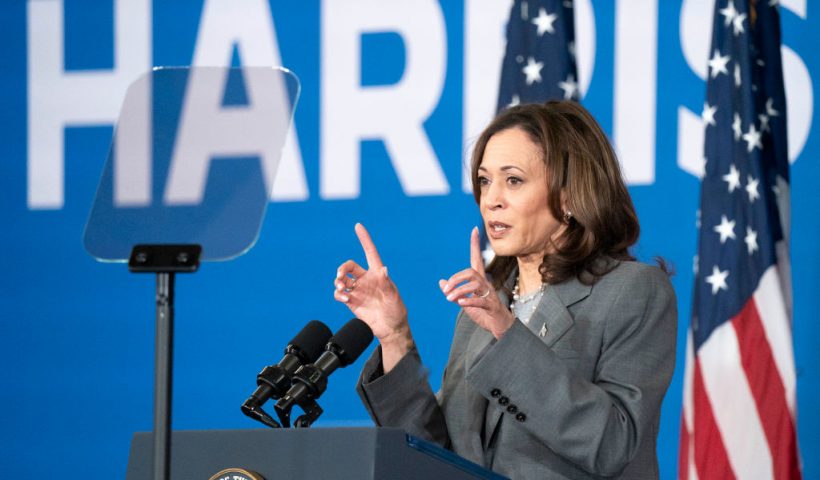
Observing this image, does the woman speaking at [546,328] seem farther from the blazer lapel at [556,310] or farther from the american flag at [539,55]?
the american flag at [539,55]

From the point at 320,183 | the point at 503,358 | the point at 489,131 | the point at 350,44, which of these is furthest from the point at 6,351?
the point at 503,358

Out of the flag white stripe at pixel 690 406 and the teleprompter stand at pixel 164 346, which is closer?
the teleprompter stand at pixel 164 346

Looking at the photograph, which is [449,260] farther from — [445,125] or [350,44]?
[350,44]

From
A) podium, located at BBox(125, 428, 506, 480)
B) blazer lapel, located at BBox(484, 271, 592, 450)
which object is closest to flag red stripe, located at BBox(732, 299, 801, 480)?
blazer lapel, located at BBox(484, 271, 592, 450)

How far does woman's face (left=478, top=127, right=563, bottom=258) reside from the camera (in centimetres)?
224

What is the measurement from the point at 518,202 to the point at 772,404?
1.55 m

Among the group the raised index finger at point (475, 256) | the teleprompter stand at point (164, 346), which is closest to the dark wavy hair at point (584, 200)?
the raised index finger at point (475, 256)

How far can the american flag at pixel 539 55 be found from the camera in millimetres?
3705

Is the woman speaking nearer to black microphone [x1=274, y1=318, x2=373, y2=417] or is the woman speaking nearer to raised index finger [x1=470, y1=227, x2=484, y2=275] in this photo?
raised index finger [x1=470, y1=227, x2=484, y2=275]

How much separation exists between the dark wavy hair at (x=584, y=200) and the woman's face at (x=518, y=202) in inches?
0.7

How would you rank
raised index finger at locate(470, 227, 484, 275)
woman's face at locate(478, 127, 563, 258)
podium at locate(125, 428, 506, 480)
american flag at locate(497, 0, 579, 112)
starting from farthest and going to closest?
1. american flag at locate(497, 0, 579, 112)
2. woman's face at locate(478, 127, 563, 258)
3. raised index finger at locate(470, 227, 484, 275)
4. podium at locate(125, 428, 506, 480)

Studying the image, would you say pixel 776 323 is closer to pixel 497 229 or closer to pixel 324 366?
pixel 497 229

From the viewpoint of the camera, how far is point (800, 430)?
3.73m

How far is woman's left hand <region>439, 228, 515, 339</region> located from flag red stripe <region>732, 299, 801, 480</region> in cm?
176
